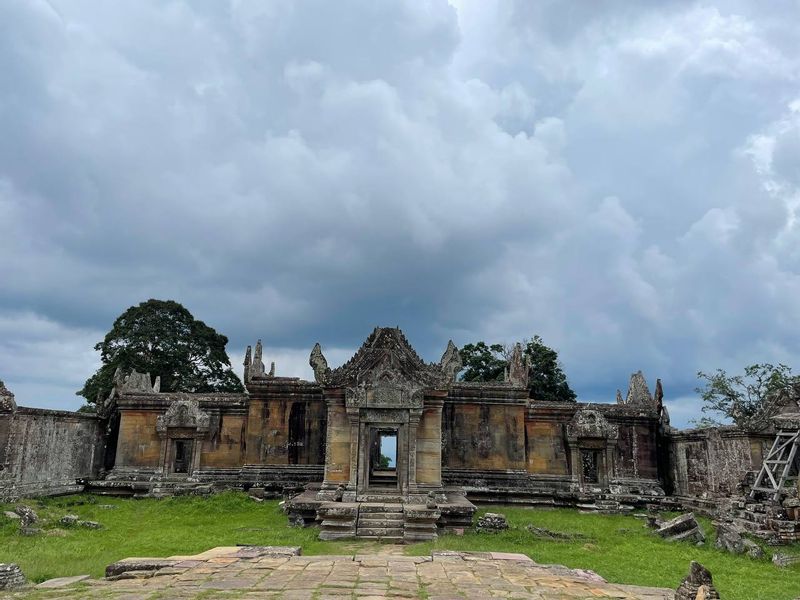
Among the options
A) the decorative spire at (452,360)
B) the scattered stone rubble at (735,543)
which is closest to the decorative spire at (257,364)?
the decorative spire at (452,360)

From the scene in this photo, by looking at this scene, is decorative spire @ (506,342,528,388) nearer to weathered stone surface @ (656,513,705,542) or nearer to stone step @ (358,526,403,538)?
weathered stone surface @ (656,513,705,542)

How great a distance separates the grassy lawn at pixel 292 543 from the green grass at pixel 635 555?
0.02 meters

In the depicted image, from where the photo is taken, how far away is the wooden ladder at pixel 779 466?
16703 millimetres

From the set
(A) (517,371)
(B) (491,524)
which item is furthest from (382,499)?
(A) (517,371)

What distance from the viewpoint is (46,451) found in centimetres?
2216

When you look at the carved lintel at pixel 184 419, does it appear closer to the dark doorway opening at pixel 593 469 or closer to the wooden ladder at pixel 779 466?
the dark doorway opening at pixel 593 469

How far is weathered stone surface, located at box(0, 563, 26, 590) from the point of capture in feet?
30.1

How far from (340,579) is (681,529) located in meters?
11.6

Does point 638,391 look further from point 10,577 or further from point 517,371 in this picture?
point 10,577

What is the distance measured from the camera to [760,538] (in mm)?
15328

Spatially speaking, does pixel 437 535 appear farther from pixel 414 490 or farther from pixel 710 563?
pixel 710 563

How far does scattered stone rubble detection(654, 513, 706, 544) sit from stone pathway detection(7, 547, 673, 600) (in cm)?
684

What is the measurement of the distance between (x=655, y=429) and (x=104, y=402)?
24044 mm

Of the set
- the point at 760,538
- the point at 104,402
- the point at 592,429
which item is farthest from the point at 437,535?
the point at 104,402
